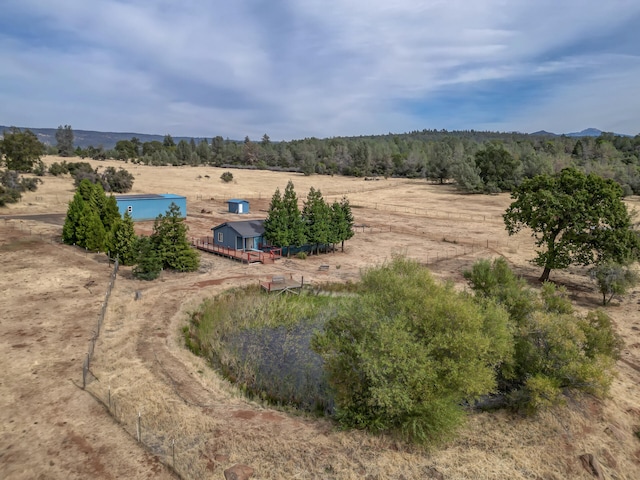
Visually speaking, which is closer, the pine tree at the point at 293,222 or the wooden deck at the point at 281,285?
the wooden deck at the point at 281,285

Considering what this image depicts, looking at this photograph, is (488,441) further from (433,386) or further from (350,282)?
→ (350,282)

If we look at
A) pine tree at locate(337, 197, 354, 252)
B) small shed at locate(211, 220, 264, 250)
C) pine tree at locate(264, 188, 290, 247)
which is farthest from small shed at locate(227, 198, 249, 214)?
pine tree at locate(264, 188, 290, 247)

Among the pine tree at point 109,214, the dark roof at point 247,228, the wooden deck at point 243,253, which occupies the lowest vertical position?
the wooden deck at point 243,253

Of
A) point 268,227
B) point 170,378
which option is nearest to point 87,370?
point 170,378

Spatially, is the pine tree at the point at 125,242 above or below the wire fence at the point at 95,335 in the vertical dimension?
above

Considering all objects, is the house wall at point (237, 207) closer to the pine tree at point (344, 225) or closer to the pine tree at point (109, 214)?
the pine tree at point (344, 225)

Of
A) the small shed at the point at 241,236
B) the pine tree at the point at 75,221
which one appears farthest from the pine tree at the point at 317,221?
the pine tree at the point at 75,221

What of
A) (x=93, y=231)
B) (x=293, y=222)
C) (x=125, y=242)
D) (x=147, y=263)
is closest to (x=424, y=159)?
(x=293, y=222)

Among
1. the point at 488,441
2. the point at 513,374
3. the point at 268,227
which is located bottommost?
the point at 488,441

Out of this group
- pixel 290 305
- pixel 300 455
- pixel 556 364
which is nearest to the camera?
pixel 300 455
